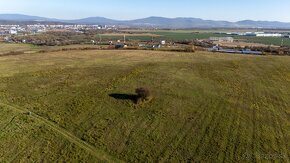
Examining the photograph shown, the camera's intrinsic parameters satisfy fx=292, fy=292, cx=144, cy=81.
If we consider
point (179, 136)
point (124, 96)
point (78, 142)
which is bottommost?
point (78, 142)

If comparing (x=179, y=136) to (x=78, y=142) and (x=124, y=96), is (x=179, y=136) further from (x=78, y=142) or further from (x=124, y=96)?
(x=124, y=96)

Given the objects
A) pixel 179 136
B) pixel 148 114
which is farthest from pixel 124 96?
pixel 179 136

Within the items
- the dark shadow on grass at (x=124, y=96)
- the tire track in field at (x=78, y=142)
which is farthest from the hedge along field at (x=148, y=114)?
the dark shadow on grass at (x=124, y=96)

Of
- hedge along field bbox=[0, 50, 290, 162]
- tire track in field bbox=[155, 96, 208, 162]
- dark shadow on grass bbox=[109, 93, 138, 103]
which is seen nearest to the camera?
tire track in field bbox=[155, 96, 208, 162]

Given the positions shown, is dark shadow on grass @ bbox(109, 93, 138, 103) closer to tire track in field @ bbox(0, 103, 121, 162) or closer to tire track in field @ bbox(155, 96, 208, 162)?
tire track in field @ bbox(155, 96, 208, 162)

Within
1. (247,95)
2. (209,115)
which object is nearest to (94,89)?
(209,115)

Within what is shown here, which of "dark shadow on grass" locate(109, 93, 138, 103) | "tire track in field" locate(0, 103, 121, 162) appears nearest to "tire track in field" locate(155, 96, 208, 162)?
"tire track in field" locate(0, 103, 121, 162)

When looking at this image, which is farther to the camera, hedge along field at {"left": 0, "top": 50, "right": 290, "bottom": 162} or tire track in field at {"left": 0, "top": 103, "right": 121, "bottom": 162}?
hedge along field at {"left": 0, "top": 50, "right": 290, "bottom": 162}

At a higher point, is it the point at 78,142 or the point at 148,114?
the point at 148,114

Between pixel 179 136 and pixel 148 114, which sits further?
pixel 148 114

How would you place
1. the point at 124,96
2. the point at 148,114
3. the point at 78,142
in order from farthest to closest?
the point at 124,96 < the point at 148,114 < the point at 78,142

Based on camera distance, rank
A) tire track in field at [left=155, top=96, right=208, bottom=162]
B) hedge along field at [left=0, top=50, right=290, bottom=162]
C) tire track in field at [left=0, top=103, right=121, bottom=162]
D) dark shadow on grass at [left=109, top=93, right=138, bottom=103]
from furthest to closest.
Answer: dark shadow on grass at [left=109, top=93, right=138, bottom=103], hedge along field at [left=0, top=50, right=290, bottom=162], tire track in field at [left=155, top=96, right=208, bottom=162], tire track in field at [left=0, top=103, right=121, bottom=162]
